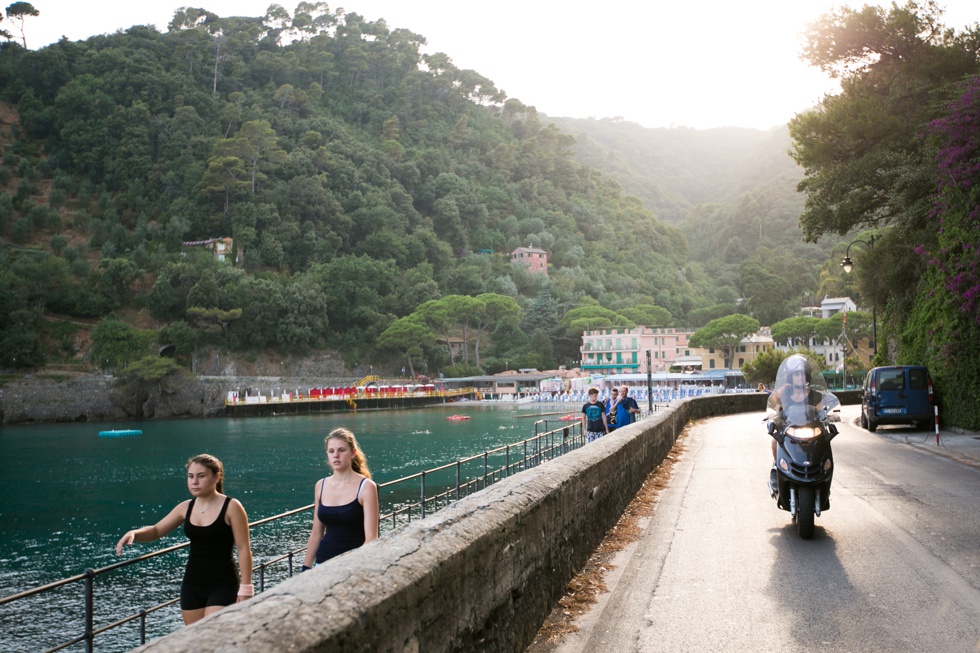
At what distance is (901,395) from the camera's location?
2162 cm

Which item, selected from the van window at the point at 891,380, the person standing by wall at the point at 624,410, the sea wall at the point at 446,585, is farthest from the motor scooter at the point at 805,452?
the van window at the point at 891,380

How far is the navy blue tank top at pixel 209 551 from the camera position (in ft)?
15.0

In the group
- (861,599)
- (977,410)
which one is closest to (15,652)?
(861,599)

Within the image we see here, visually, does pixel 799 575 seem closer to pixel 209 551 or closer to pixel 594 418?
pixel 209 551

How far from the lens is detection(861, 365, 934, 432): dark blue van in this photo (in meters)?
21.3

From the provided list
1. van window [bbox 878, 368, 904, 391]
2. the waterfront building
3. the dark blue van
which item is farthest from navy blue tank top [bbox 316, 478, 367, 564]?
the waterfront building

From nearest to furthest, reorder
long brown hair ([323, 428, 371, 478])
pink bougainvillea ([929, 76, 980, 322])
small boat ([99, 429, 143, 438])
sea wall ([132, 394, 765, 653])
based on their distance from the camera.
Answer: sea wall ([132, 394, 765, 653]) < long brown hair ([323, 428, 371, 478]) < pink bougainvillea ([929, 76, 980, 322]) < small boat ([99, 429, 143, 438])

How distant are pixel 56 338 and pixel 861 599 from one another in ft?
302

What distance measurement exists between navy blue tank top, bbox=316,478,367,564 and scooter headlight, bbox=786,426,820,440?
4.94 m

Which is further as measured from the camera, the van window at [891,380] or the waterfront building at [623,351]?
the waterfront building at [623,351]

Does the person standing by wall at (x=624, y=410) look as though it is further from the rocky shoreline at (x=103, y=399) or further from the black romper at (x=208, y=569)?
the rocky shoreline at (x=103, y=399)

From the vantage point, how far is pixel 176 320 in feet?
302

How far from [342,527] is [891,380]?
2006 centimetres

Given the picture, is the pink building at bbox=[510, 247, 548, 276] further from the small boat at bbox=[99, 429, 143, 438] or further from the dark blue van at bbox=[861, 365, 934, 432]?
the dark blue van at bbox=[861, 365, 934, 432]
